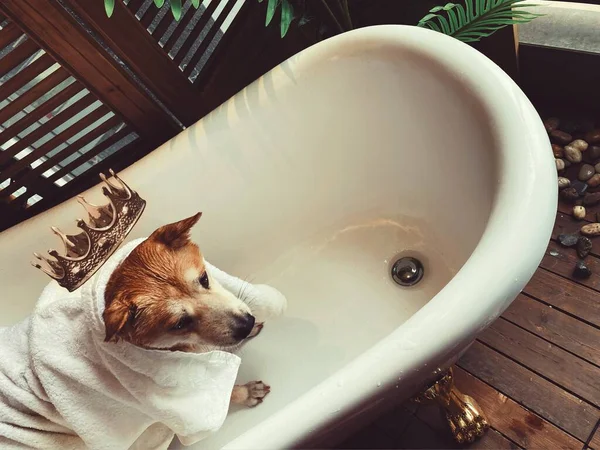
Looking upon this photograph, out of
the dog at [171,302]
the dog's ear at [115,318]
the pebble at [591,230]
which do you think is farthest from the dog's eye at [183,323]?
the pebble at [591,230]

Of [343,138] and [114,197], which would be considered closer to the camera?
[114,197]

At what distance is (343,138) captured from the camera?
1.54 m

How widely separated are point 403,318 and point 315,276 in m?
0.33

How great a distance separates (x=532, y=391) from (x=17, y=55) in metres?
1.58

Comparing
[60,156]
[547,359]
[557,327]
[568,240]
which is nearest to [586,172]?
[568,240]

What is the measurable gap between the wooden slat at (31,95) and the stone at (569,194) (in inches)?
60.6

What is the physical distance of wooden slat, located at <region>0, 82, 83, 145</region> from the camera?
1.33 m

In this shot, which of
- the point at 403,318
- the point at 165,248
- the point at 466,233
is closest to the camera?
the point at 165,248

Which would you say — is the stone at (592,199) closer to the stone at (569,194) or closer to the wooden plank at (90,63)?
the stone at (569,194)

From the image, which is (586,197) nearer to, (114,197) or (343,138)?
(343,138)

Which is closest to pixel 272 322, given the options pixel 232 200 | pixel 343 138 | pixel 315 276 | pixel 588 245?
pixel 315 276

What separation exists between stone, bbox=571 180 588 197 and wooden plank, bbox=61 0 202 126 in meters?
1.26

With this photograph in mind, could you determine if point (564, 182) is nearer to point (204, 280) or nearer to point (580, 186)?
point (580, 186)

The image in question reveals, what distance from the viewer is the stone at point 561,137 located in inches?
69.0
